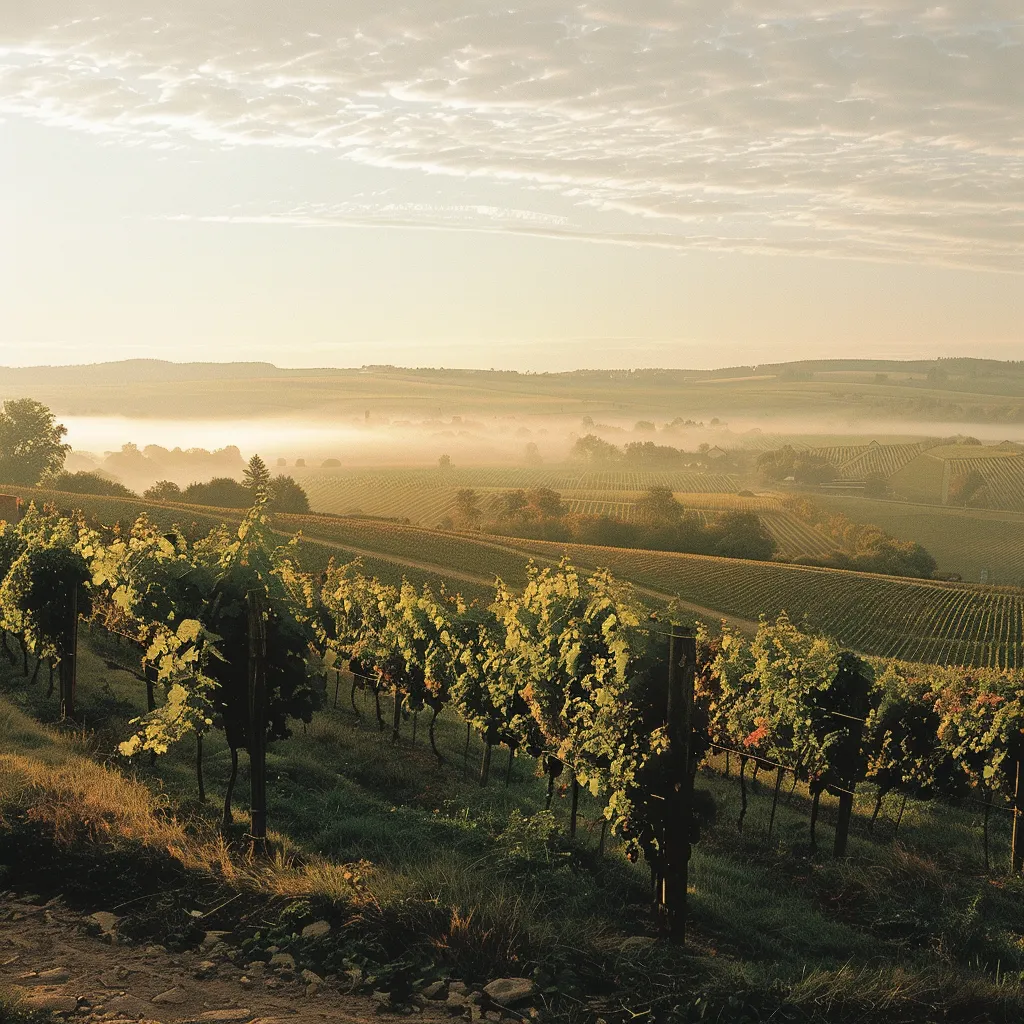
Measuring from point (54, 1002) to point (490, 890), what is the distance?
125 inches

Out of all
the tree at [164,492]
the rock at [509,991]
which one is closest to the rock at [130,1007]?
the rock at [509,991]

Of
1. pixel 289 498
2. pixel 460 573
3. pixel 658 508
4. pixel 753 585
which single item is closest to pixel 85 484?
pixel 289 498

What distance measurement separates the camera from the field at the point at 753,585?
59281 mm

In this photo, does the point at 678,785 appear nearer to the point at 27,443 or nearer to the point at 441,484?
the point at 27,443

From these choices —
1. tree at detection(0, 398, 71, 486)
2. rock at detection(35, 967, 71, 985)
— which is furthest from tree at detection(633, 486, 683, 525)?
rock at detection(35, 967, 71, 985)

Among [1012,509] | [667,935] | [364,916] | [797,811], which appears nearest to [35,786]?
[364,916]

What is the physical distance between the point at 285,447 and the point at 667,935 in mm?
182316

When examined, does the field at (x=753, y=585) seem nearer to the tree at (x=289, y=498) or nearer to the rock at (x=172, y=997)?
the tree at (x=289, y=498)

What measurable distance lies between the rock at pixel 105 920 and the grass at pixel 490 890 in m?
0.14

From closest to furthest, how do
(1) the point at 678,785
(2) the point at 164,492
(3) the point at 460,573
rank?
1. (1) the point at 678,785
2. (3) the point at 460,573
3. (2) the point at 164,492

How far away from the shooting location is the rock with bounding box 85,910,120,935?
7.59 meters

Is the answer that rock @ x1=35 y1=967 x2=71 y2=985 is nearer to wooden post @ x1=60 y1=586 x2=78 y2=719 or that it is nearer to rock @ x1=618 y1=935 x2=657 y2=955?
rock @ x1=618 y1=935 x2=657 y2=955

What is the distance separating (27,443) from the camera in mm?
92938

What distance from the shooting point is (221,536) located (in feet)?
39.7
